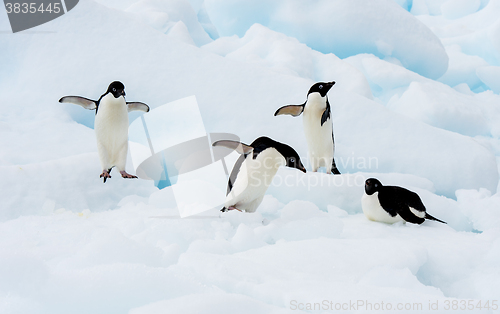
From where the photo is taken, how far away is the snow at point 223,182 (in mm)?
692

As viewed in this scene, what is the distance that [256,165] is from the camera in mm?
1366

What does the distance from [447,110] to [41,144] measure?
3.70 metres

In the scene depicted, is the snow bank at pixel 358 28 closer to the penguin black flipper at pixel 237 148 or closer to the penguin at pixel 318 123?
the penguin at pixel 318 123

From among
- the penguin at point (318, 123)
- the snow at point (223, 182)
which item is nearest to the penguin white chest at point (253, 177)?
the snow at point (223, 182)

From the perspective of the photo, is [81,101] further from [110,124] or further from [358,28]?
[358,28]

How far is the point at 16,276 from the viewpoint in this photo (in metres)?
0.60

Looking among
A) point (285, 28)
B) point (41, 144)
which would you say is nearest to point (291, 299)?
point (41, 144)

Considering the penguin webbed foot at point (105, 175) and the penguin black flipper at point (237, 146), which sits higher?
the penguin black flipper at point (237, 146)

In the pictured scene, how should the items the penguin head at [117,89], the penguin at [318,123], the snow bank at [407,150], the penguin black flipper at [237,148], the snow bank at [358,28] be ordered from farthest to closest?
the snow bank at [358,28] → the snow bank at [407,150] → the penguin at [318,123] → the penguin head at [117,89] → the penguin black flipper at [237,148]

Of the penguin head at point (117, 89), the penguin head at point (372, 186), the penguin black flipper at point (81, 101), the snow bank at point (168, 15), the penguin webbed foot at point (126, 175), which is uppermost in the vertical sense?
the snow bank at point (168, 15)

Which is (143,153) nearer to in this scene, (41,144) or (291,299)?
(41,144)

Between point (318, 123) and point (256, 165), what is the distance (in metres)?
0.78

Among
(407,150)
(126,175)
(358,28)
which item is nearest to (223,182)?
(126,175)

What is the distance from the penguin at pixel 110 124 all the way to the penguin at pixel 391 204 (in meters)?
1.28
